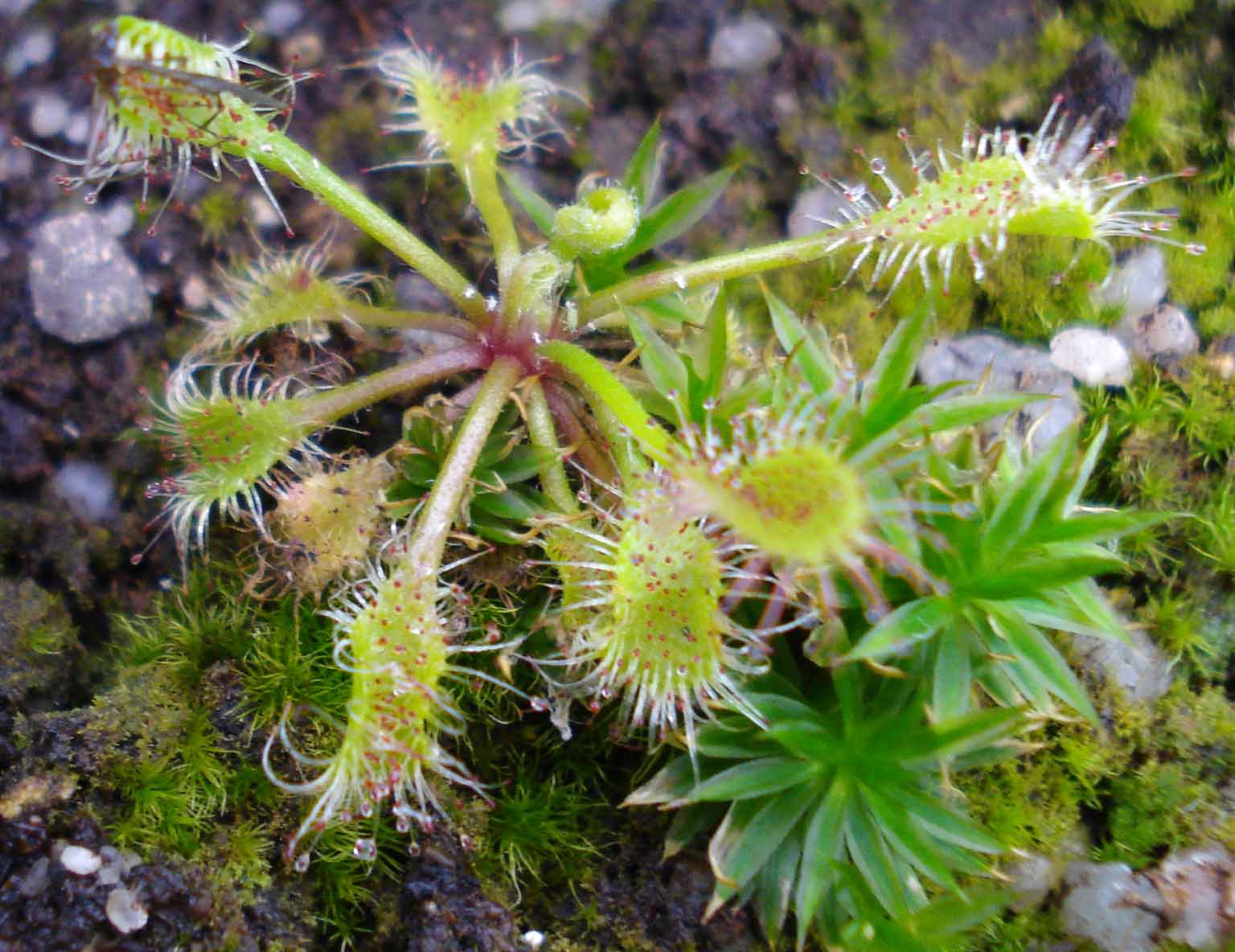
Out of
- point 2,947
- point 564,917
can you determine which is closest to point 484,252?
point 564,917

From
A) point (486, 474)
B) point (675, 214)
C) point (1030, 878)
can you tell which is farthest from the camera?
point (675, 214)

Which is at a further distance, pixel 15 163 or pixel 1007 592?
pixel 15 163

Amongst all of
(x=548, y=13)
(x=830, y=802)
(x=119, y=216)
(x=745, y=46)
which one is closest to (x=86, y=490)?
(x=119, y=216)

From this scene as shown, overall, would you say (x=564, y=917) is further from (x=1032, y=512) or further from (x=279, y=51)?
(x=279, y=51)

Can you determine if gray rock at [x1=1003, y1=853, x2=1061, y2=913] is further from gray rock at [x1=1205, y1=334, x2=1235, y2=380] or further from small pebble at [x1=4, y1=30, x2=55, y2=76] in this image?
small pebble at [x1=4, y1=30, x2=55, y2=76]

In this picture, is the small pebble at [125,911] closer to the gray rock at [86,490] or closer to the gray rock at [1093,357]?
the gray rock at [86,490]

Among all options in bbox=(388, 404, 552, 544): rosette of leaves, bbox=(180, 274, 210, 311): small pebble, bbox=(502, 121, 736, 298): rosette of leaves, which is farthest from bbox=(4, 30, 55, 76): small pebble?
bbox=(388, 404, 552, 544): rosette of leaves

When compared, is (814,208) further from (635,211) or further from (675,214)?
(635,211)

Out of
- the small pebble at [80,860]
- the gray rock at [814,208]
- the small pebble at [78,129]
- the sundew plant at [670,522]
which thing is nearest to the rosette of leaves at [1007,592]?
the sundew plant at [670,522]
